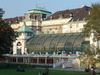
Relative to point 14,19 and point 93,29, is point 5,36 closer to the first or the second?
point 93,29

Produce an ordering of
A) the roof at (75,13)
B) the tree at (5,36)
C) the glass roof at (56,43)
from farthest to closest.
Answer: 1. the roof at (75,13)
2. the glass roof at (56,43)
3. the tree at (5,36)

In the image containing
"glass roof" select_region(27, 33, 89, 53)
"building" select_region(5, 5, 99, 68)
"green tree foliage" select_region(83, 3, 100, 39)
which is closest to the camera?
"green tree foliage" select_region(83, 3, 100, 39)

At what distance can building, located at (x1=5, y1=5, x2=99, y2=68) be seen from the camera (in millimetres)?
88188

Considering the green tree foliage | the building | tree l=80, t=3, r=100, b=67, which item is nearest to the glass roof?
the building

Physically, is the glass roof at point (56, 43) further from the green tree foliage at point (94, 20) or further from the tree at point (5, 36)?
the green tree foliage at point (94, 20)

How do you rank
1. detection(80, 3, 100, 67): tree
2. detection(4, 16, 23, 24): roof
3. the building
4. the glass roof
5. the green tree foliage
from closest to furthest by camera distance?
the green tree foliage, detection(80, 3, 100, 67): tree, the building, the glass roof, detection(4, 16, 23, 24): roof

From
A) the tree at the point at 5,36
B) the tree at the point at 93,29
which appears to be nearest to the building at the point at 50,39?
the tree at the point at 5,36

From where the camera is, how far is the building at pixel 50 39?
289 feet

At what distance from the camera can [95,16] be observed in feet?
138

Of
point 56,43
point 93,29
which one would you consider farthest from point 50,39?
point 93,29

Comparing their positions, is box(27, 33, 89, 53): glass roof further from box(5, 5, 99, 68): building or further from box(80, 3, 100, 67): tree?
box(80, 3, 100, 67): tree

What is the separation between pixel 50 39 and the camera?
342 ft

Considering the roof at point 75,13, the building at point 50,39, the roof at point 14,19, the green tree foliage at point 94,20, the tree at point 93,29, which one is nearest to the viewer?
the green tree foliage at point 94,20

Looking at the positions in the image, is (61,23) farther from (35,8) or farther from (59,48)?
(59,48)
